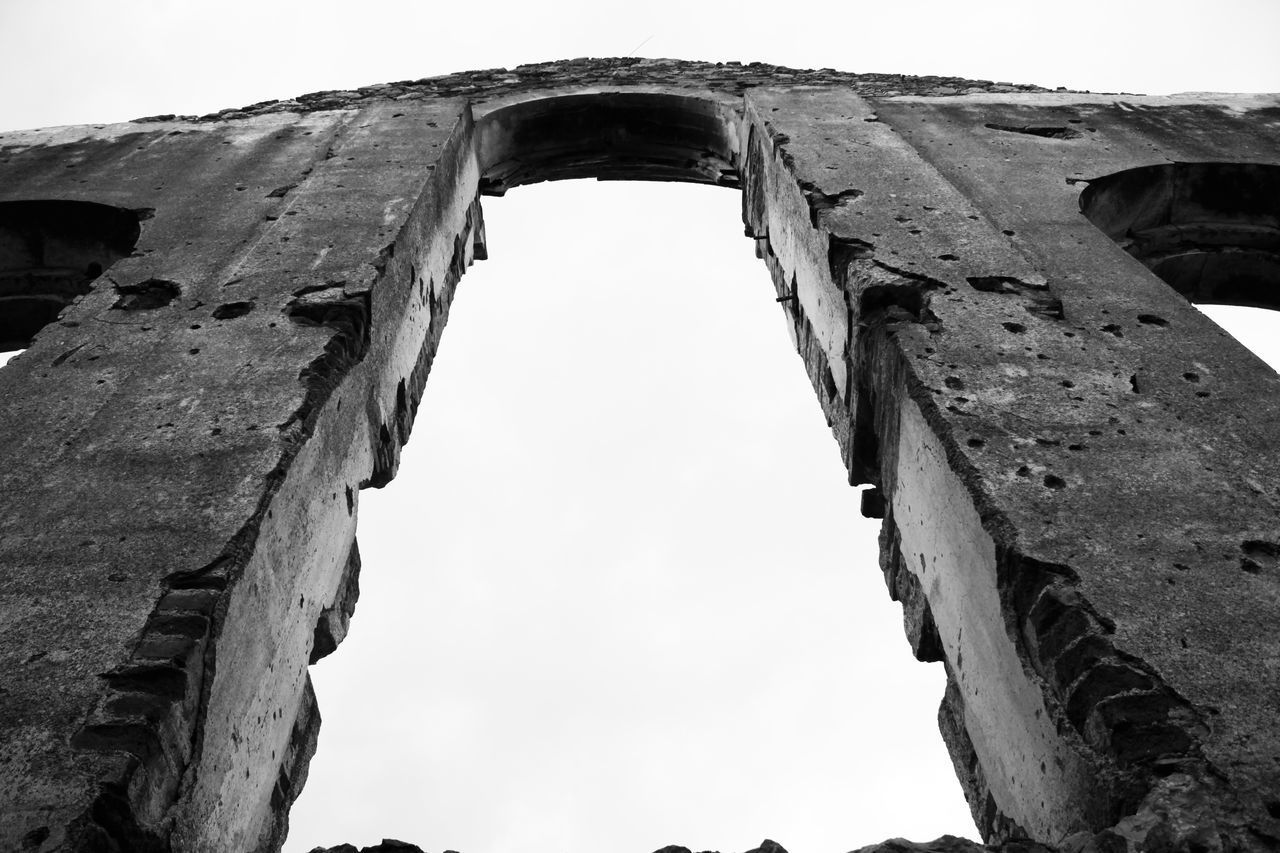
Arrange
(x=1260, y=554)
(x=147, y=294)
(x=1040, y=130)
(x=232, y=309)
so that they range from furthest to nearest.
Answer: (x=1040, y=130)
(x=147, y=294)
(x=232, y=309)
(x=1260, y=554)

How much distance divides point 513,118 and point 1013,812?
5.46 meters

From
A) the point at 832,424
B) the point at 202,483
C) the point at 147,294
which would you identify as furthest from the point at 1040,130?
the point at 202,483

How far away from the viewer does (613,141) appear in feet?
25.3

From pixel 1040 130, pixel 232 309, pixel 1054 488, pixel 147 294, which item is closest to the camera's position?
pixel 1054 488

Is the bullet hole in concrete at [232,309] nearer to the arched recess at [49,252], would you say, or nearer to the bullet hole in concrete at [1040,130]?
the arched recess at [49,252]

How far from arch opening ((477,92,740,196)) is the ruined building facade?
0.83 meters

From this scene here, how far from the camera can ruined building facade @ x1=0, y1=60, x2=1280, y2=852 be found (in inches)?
98.6

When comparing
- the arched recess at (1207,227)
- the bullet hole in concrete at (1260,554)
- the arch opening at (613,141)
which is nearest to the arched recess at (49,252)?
the arch opening at (613,141)

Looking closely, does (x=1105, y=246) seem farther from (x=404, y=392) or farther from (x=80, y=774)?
(x=80, y=774)

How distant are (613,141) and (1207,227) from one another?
367cm


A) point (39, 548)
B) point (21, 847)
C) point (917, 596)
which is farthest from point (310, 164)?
point (21, 847)

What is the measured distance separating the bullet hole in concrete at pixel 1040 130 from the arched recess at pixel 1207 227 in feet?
1.63

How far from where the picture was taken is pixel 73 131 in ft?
21.4

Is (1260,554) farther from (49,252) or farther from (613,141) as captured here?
(613,141)
